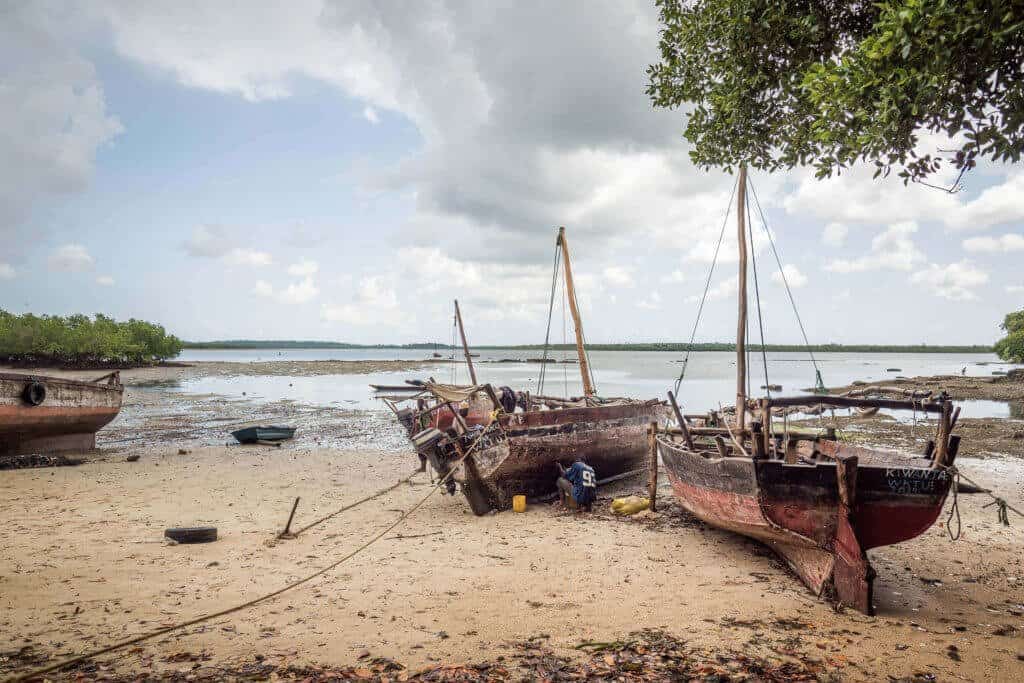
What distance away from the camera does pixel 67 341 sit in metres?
52.2

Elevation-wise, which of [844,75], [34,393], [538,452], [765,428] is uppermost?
[844,75]

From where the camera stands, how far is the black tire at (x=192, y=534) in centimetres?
874

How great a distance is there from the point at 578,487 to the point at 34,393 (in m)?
15.5

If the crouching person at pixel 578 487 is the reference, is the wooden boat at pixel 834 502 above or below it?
above

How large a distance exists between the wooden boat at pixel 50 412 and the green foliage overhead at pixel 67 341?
43415mm

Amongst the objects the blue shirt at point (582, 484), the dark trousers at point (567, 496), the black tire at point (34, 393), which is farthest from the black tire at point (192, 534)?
the black tire at point (34, 393)

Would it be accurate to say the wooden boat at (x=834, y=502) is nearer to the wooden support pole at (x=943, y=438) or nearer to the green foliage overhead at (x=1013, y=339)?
the wooden support pole at (x=943, y=438)

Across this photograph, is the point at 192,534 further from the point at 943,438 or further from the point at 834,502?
the point at 943,438

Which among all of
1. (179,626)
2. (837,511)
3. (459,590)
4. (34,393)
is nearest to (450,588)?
(459,590)

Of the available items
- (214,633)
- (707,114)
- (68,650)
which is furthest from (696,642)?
(707,114)

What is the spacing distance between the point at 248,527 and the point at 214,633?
457cm

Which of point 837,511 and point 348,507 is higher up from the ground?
point 837,511

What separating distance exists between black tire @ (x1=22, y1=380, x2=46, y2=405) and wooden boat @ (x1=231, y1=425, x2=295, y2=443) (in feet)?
17.3

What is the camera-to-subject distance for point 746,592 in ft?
22.4
